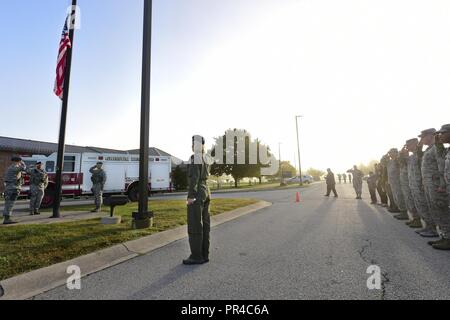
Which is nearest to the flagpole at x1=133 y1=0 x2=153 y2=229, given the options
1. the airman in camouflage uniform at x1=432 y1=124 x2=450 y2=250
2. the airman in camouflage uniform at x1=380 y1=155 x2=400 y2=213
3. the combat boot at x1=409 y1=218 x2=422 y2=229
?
the airman in camouflage uniform at x1=432 y1=124 x2=450 y2=250

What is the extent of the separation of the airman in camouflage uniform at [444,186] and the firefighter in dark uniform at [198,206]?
4.25 metres

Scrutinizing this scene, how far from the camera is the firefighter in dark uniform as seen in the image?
4.50 m

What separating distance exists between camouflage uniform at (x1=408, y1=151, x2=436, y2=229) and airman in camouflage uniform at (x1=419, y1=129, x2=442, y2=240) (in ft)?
2.36

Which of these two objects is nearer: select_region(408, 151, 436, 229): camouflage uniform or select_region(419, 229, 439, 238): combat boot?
select_region(419, 229, 439, 238): combat boot

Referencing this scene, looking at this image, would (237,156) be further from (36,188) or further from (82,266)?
(82,266)

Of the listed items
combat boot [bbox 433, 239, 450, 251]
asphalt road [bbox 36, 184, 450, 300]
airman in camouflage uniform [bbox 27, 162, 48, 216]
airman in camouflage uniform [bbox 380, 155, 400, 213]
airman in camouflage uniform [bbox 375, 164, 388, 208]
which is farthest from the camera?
airman in camouflage uniform [bbox 375, 164, 388, 208]

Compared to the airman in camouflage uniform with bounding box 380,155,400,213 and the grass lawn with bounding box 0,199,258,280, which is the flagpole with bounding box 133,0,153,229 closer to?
the grass lawn with bounding box 0,199,258,280

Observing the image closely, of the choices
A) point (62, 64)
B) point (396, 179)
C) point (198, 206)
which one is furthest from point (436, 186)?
point (62, 64)

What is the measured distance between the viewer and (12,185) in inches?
316

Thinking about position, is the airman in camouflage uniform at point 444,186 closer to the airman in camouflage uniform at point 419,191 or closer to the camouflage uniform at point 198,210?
the airman in camouflage uniform at point 419,191

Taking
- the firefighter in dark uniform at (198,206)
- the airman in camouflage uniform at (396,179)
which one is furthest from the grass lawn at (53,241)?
the airman in camouflage uniform at (396,179)

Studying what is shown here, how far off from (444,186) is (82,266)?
6562mm

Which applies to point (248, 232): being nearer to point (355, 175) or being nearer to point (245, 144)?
point (355, 175)
